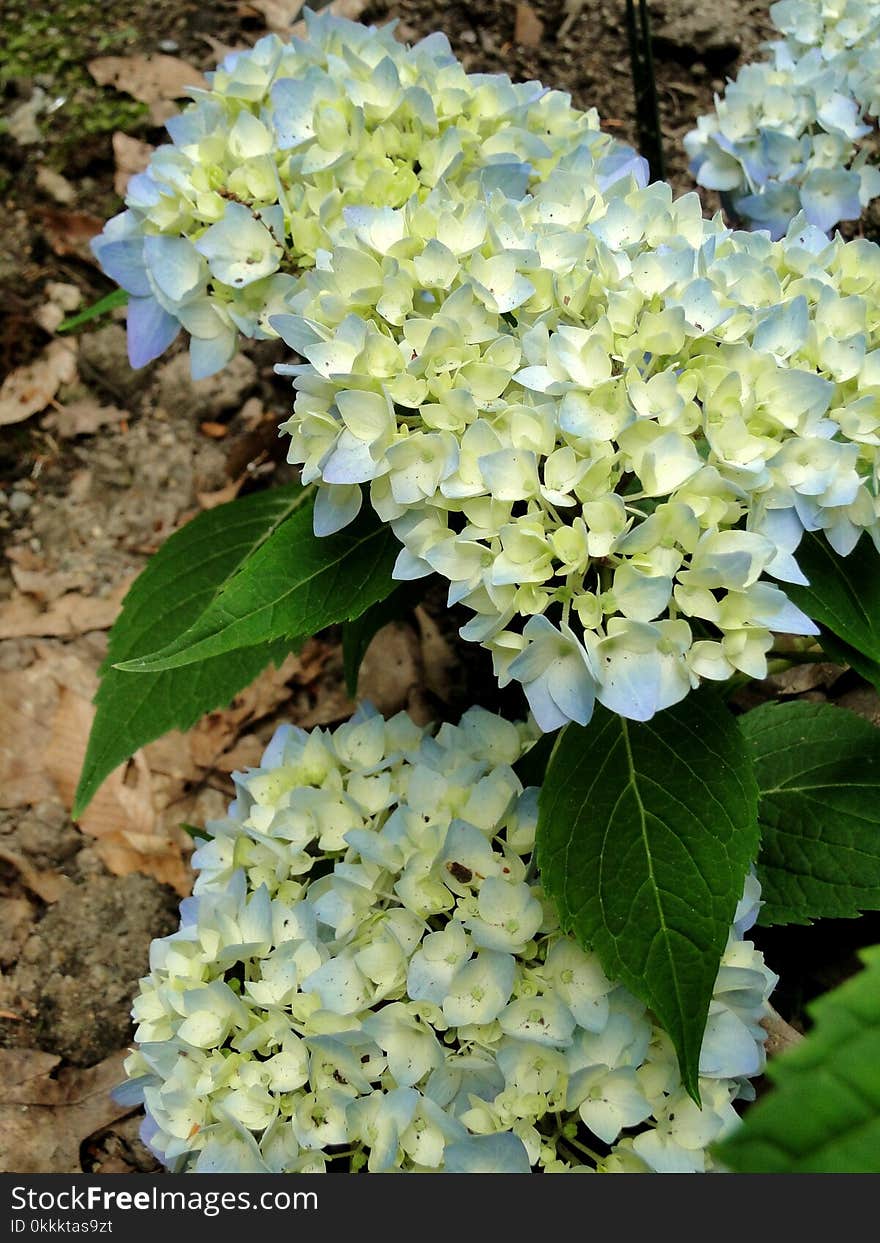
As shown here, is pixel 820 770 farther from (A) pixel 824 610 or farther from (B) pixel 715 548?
(B) pixel 715 548

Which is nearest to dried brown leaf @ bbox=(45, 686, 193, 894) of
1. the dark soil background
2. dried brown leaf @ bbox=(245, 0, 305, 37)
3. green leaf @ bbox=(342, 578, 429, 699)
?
the dark soil background

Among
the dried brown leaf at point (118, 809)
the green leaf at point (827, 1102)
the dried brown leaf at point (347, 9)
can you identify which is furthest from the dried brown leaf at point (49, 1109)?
the dried brown leaf at point (347, 9)

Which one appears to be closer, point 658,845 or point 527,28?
point 658,845

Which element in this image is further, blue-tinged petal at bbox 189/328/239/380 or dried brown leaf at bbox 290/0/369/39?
dried brown leaf at bbox 290/0/369/39

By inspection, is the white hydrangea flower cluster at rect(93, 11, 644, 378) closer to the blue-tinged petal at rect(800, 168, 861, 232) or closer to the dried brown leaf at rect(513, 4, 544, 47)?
the blue-tinged petal at rect(800, 168, 861, 232)

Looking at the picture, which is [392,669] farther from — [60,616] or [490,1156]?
[490,1156]

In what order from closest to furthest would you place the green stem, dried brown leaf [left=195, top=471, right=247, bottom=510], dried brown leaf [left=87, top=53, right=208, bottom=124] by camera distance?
the green stem → dried brown leaf [left=195, top=471, right=247, bottom=510] → dried brown leaf [left=87, top=53, right=208, bottom=124]

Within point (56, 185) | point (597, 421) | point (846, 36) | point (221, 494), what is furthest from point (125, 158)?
point (597, 421)
